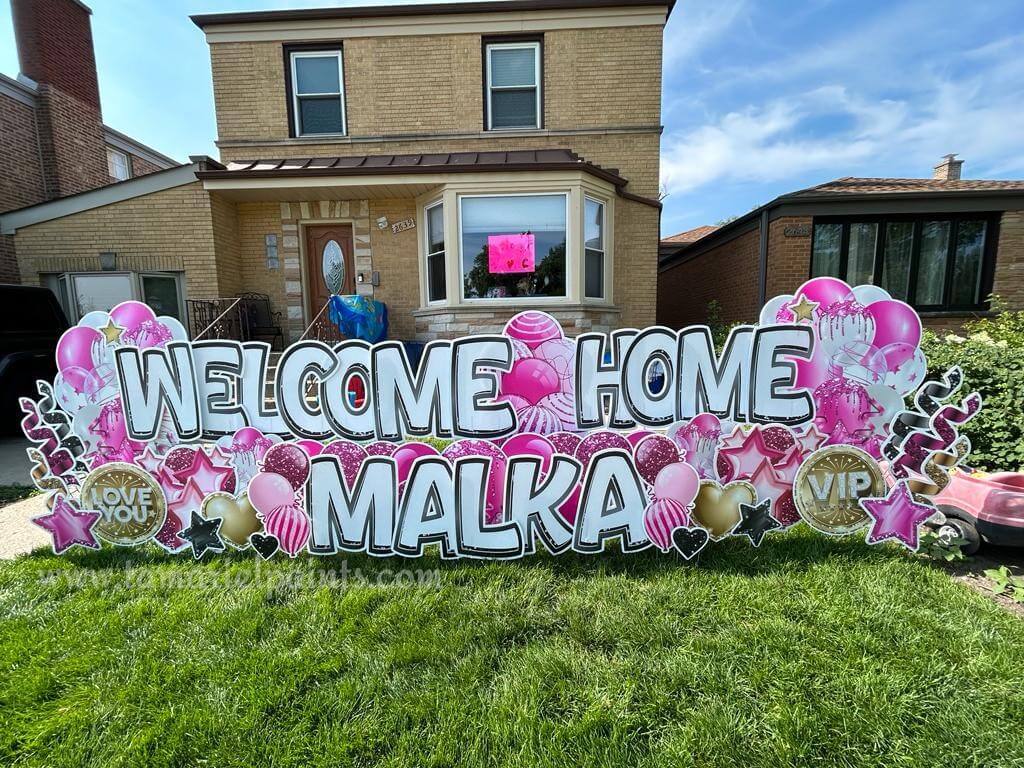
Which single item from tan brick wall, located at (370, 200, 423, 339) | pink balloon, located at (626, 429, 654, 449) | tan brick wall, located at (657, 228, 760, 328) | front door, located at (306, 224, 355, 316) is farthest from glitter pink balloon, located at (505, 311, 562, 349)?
tan brick wall, located at (657, 228, 760, 328)

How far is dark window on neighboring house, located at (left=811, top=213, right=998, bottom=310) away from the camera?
31.1 ft

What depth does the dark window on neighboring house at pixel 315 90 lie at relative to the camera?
30.8 ft

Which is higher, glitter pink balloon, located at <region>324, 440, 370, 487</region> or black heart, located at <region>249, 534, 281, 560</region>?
glitter pink balloon, located at <region>324, 440, 370, 487</region>

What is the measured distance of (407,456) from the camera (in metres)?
3.03

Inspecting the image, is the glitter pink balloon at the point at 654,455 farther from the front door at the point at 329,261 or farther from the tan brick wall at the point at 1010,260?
the tan brick wall at the point at 1010,260

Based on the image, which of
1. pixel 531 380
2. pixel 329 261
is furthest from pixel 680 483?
pixel 329 261

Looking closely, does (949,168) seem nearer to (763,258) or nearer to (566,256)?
(763,258)

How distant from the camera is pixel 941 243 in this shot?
9508 millimetres

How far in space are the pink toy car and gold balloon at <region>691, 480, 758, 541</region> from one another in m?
1.23

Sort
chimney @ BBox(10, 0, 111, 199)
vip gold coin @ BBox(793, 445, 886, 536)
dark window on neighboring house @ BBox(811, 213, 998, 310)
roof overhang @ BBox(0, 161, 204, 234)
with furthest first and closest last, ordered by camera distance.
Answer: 1. chimney @ BBox(10, 0, 111, 199)
2. dark window on neighboring house @ BBox(811, 213, 998, 310)
3. roof overhang @ BBox(0, 161, 204, 234)
4. vip gold coin @ BBox(793, 445, 886, 536)

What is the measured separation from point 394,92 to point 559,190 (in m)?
4.12

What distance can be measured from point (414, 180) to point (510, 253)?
6.54ft

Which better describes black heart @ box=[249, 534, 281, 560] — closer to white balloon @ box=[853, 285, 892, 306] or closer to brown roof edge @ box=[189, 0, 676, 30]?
white balloon @ box=[853, 285, 892, 306]

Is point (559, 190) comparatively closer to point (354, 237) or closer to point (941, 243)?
point (354, 237)
